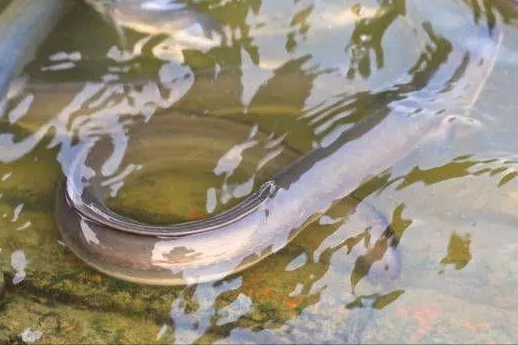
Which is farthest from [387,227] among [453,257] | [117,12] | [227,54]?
[117,12]

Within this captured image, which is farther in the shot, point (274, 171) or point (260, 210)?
point (274, 171)

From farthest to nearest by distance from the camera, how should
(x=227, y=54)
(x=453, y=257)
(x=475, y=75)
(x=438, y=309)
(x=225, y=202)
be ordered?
(x=227, y=54), (x=475, y=75), (x=225, y=202), (x=453, y=257), (x=438, y=309)

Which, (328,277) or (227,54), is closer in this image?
(328,277)

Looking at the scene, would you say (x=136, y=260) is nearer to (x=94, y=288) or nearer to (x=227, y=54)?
(x=94, y=288)
